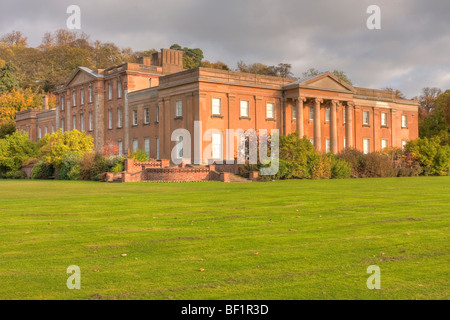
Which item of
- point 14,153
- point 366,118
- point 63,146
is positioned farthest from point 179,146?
point 366,118

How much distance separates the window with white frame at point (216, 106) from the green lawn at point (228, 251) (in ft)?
109

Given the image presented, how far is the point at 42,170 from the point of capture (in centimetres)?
4512

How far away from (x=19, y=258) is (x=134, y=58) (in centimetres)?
9442

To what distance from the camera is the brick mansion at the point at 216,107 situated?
48.3 metres

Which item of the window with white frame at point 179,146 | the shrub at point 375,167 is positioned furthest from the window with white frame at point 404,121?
the window with white frame at point 179,146

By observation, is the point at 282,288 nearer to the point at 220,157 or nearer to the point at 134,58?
the point at 220,157

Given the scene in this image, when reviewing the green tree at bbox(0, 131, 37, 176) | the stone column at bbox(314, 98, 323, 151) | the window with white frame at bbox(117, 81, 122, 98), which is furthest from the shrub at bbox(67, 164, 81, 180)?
the stone column at bbox(314, 98, 323, 151)

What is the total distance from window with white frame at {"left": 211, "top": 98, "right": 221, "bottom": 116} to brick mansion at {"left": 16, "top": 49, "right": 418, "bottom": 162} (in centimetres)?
9

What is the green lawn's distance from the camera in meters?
6.79

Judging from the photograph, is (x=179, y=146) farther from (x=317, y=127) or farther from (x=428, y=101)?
(x=428, y=101)

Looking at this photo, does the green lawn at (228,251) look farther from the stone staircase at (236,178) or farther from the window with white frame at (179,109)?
the window with white frame at (179,109)

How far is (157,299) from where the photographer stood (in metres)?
6.39
